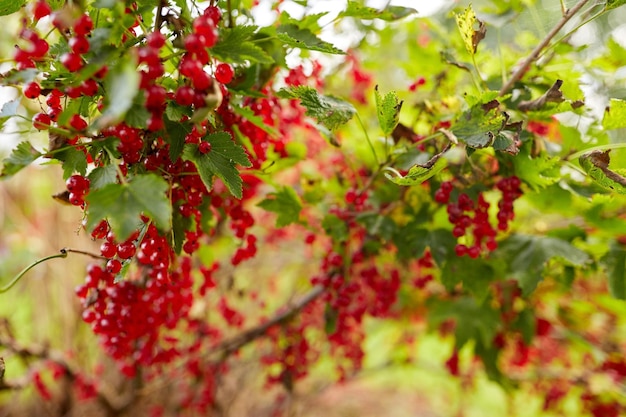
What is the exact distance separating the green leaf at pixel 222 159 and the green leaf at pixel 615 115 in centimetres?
77

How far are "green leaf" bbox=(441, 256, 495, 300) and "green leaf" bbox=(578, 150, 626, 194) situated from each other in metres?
0.37

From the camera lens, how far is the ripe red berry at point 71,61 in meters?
0.54

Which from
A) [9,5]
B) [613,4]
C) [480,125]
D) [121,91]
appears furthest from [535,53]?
[9,5]

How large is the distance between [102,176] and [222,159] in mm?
180

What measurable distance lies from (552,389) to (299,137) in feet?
5.49

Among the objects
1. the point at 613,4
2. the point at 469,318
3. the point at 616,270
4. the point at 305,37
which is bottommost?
the point at 469,318

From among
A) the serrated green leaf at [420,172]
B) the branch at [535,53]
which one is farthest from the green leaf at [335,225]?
the branch at [535,53]

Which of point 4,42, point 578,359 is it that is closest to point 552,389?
point 578,359

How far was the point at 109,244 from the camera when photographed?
2.22ft

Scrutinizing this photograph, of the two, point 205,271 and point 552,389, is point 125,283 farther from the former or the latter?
point 552,389

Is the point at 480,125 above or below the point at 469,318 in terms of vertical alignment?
above

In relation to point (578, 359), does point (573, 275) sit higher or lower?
higher

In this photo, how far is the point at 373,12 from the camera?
90 centimetres

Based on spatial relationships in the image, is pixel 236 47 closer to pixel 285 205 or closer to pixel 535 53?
pixel 285 205
